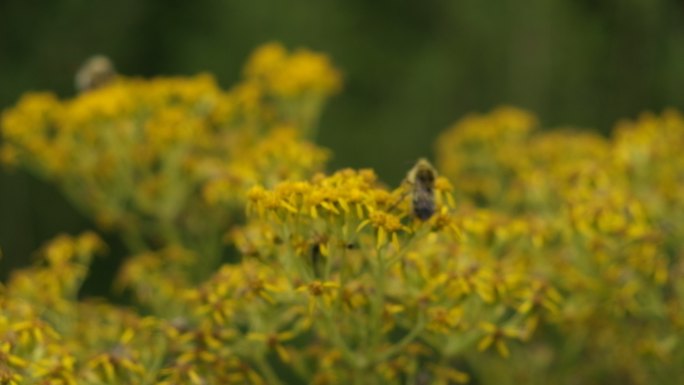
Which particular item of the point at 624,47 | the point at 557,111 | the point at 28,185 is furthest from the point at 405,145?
the point at 28,185

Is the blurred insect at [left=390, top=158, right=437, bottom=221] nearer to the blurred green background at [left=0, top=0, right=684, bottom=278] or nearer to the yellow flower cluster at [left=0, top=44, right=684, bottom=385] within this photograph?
the yellow flower cluster at [left=0, top=44, right=684, bottom=385]

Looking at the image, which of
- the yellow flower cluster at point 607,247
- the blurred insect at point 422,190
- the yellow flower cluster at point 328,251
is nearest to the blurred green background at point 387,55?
the yellow flower cluster at point 328,251

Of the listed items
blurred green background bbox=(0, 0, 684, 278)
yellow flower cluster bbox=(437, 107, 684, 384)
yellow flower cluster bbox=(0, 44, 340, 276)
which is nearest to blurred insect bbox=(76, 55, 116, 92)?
yellow flower cluster bbox=(0, 44, 340, 276)

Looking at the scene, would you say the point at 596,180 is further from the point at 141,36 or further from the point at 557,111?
the point at 141,36

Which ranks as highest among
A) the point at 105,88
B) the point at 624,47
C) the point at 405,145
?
the point at 624,47

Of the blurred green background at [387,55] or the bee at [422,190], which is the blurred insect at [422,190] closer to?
the bee at [422,190]

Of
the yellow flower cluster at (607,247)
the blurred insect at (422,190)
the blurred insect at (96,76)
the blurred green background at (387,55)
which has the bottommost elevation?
the blurred insect at (422,190)

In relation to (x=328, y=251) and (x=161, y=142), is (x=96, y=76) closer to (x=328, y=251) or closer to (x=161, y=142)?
(x=161, y=142)
